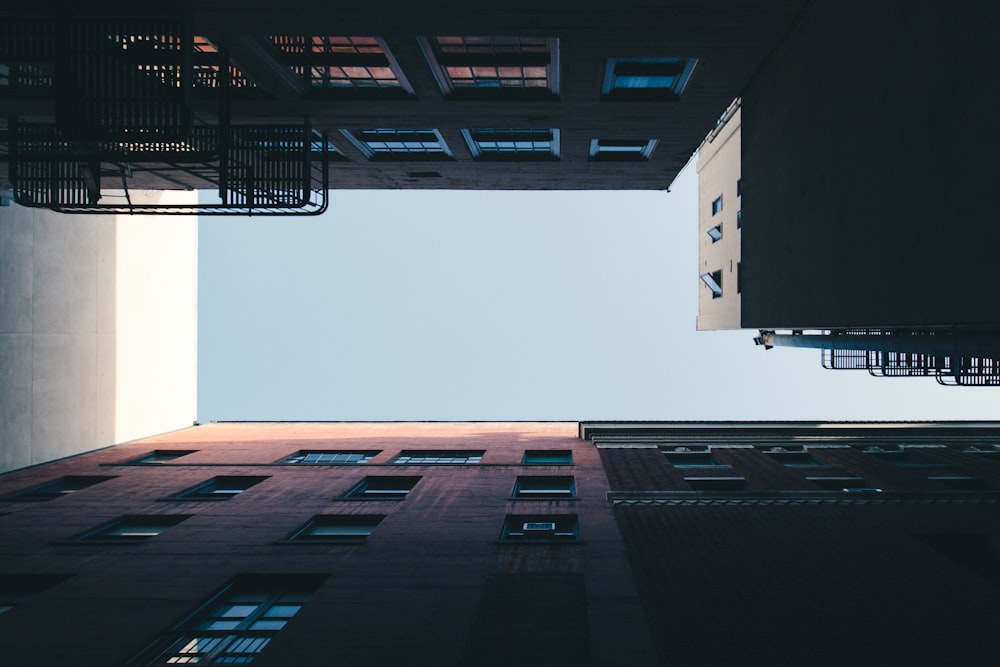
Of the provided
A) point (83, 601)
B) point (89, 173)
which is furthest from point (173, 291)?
point (83, 601)

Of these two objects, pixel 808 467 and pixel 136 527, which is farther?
pixel 808 467

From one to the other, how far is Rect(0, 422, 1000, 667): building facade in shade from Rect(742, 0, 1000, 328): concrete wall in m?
5.97

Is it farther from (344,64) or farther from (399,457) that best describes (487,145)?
(399,457)

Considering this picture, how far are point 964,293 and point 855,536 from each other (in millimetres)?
9924

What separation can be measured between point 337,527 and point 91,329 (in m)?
14.5

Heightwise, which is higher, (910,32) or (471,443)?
(910,32)

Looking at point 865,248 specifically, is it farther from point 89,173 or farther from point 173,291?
point 173,291

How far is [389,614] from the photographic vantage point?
11648 millimetres

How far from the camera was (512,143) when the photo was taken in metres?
18.5

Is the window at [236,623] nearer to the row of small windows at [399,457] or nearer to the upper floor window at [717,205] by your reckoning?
the row of small windows at [399,457]

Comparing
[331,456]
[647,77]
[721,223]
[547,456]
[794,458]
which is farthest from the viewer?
[331,456]

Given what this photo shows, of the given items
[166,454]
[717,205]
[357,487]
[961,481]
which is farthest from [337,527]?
[961,481]

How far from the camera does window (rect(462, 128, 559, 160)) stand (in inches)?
690

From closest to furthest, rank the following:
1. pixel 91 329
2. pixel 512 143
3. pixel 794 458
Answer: pixel 512 143, pixel 91 329, pixel 794 458
